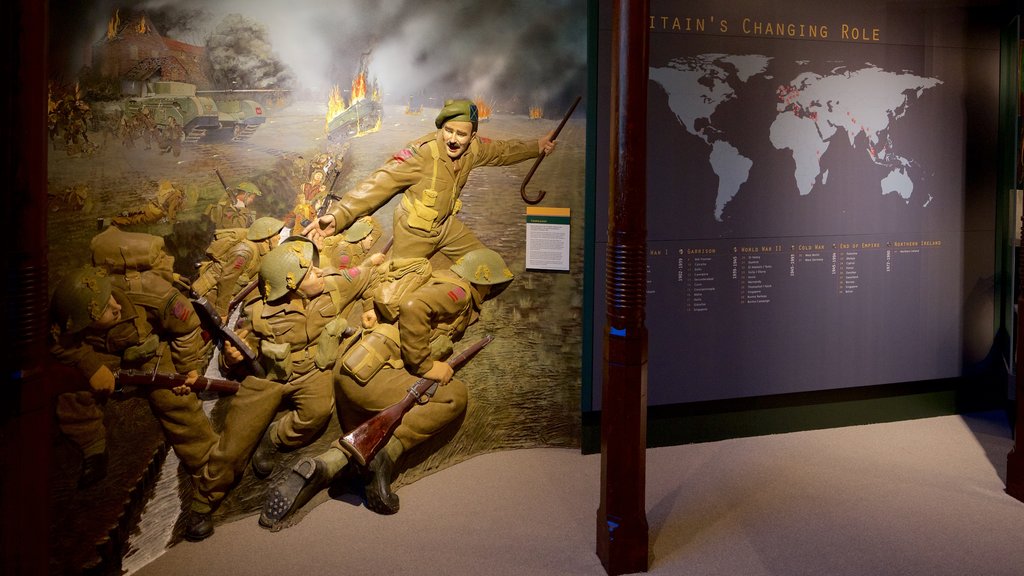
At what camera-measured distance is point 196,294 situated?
10.9 feet

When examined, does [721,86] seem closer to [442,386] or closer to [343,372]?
[442,386]

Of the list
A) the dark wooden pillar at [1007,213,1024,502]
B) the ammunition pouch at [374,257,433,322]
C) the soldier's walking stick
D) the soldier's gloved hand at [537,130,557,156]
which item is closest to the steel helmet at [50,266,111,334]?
the ammunition pouch at [374,257,433,322]

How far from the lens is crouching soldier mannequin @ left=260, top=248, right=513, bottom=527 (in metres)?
3.54

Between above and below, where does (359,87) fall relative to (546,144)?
above

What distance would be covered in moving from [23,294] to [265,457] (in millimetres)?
1729

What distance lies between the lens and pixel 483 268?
396 centimetres

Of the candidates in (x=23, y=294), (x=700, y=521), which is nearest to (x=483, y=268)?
(x=700, y=521)

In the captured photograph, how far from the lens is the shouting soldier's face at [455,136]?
3828 millimetres

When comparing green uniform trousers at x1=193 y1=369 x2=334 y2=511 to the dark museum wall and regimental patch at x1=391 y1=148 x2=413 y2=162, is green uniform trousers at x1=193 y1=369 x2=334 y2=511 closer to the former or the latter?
the dark museum wall

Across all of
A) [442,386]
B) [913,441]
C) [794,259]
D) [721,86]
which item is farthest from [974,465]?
[442,386]

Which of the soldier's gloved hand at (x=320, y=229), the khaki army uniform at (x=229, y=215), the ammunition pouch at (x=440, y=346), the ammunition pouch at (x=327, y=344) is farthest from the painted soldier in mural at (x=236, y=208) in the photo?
the ammunition pouch at (x=440, y=346)

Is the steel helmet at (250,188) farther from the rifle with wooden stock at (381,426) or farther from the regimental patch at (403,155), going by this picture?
the rifle with wooden stock at (381,426)

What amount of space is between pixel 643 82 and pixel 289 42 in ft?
5.80

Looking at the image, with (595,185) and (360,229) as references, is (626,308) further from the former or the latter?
(360,229)
